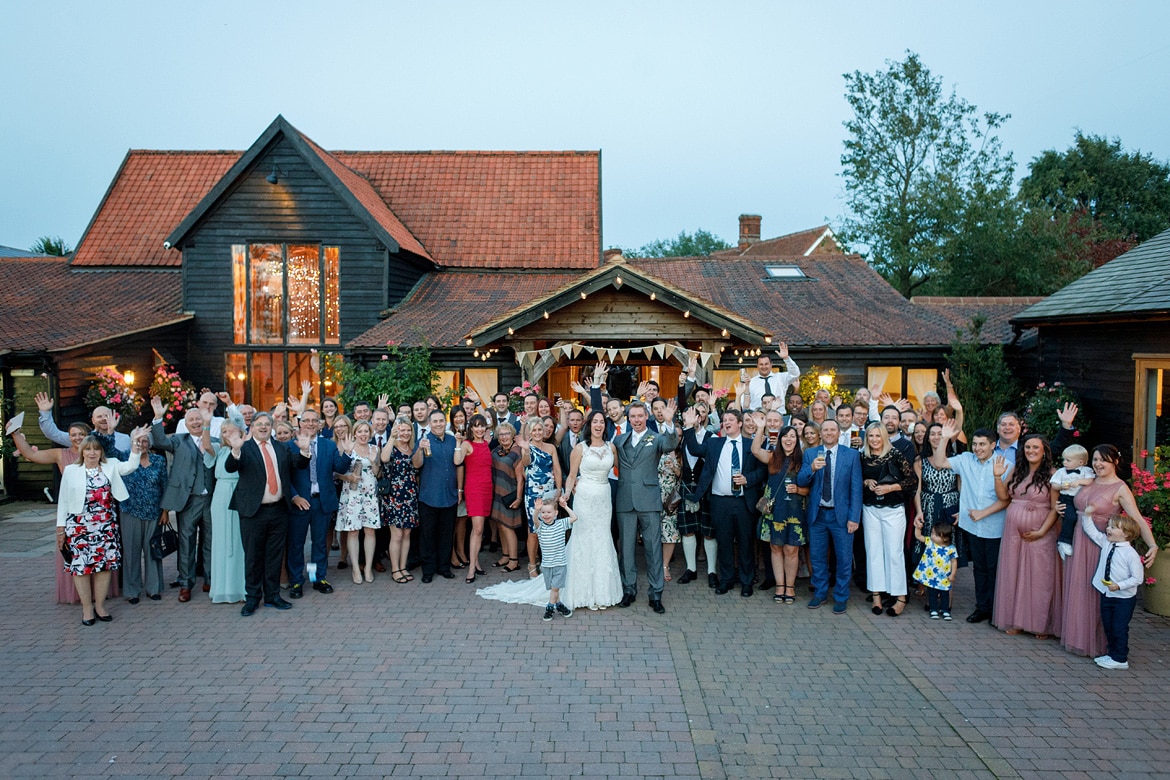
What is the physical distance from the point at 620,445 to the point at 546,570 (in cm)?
144

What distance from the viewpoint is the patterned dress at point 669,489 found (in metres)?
8.21

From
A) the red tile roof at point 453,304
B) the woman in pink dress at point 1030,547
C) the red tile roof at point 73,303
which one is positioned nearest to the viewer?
the woman in pink dress at point 1030,547

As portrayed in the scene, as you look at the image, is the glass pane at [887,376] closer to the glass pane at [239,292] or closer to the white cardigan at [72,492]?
the glass pane at [239,292]

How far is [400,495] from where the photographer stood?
27.0 ft

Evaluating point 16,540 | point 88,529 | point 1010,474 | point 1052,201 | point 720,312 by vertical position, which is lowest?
point 16,540

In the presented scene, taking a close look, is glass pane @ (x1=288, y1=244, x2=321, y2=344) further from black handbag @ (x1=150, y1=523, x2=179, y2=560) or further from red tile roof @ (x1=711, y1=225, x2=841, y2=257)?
red tile roof @ (x1=711, y1=225, x2=841, y2=257)

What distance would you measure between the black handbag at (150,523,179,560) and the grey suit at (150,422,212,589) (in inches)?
3.4

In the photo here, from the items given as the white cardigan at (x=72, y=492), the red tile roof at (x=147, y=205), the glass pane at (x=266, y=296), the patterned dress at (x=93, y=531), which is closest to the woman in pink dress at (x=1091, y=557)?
the patterned dress at (x=93, y=531)

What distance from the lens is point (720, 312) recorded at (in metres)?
12.9

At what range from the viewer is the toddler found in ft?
23.0

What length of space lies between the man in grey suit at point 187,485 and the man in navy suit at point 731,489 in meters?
5.11

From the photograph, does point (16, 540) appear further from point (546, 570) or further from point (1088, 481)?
point (1088, 481)

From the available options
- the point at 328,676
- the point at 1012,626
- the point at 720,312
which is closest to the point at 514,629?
the point at 328,676

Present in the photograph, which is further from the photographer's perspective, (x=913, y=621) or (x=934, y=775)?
(x=913, y=621)
